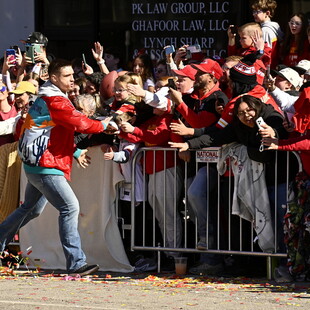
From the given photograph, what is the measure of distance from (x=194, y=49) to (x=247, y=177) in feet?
7.02

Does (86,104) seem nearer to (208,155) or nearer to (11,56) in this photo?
(208,155)

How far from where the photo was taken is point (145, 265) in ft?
37.0

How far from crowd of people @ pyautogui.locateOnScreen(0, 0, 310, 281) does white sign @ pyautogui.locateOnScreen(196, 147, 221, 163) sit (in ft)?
0.35

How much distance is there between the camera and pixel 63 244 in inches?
422

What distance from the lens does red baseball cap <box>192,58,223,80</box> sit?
1102 centimetres

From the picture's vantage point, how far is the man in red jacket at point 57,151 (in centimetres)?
1062

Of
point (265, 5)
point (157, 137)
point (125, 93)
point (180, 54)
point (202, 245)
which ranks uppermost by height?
point (265, 5)

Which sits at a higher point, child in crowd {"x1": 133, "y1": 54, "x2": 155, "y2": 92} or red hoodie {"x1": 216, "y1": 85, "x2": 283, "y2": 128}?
child in crowd {"x1": 133, "y1": 54, "x2": 155, "y2": 92}

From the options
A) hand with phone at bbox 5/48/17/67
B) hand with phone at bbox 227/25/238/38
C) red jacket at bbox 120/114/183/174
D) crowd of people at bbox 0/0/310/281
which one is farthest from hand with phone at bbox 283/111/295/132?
hand with phone at bbox 5/48/17/67

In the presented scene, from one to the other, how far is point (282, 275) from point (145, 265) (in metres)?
1.58

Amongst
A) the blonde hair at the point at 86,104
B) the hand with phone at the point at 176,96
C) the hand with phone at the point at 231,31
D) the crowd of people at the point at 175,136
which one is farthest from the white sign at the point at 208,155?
the hand with phone at the point at 231,31

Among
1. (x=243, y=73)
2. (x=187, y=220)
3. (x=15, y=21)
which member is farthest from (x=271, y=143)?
(x=15, y=21)

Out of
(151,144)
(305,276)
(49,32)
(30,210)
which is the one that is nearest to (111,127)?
(151,144)

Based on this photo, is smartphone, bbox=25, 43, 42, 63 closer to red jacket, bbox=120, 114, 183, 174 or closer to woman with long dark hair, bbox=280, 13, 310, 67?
red jacket, bbox=120, 114, 183, 174
